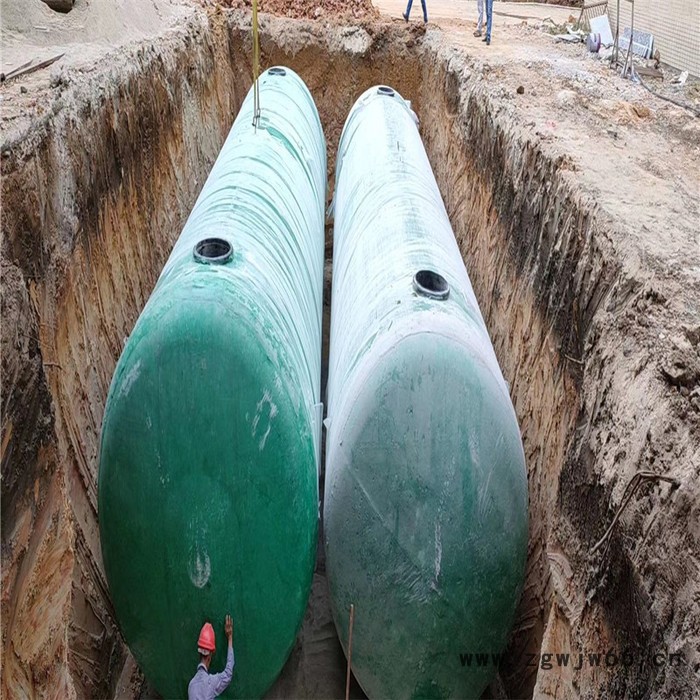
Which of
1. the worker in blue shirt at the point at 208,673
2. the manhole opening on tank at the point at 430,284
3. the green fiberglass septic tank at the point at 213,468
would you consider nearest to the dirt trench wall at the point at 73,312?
the green fiberglass septic tank at the point at 213,468

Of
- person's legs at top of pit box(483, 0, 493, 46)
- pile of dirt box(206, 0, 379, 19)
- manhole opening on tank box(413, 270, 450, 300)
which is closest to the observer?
manhole opening on tank box(413, 270, 450, 300)

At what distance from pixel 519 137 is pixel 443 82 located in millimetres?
3285

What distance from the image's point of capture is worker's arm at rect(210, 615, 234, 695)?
341 cm

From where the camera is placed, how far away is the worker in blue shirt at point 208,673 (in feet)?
11.1

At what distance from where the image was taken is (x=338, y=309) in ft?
15.0

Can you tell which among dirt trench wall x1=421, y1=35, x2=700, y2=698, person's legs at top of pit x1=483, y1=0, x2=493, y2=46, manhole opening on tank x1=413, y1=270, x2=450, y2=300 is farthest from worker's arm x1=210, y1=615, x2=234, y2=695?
person's legs at top of pit x1=483, y1=0, x2=493, y2=46

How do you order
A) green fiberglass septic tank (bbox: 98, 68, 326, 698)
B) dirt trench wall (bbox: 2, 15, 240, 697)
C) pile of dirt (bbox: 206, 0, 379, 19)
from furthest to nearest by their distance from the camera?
1. pile of dirt (bbox: 206, 0, 379, 19)
2. green fiberglass septic tank (bbox: 98, 68, 326, 698)
3. dirt trench wall (bbox: 2, 15, 240, 697)

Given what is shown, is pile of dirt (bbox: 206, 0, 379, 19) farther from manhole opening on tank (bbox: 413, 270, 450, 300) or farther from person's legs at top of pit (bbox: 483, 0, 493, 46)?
manhole opening on tank (bbox: 413, 270, 450, 300)

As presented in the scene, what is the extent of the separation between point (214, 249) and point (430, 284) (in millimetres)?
1133

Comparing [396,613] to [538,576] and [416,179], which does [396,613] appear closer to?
[538,576]

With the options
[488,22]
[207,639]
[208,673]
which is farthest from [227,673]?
[488,22]

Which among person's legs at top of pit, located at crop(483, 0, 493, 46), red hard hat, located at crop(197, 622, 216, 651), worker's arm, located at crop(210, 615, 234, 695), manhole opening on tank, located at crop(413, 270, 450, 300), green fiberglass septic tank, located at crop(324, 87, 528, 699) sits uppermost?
person's legs at top of pit, located at crop(483, 0, 493, 46)

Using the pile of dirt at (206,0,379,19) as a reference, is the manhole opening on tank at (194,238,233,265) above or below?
below

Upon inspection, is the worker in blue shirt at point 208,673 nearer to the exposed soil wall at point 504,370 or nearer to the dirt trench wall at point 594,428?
the exposed soil wall at point 504,370
